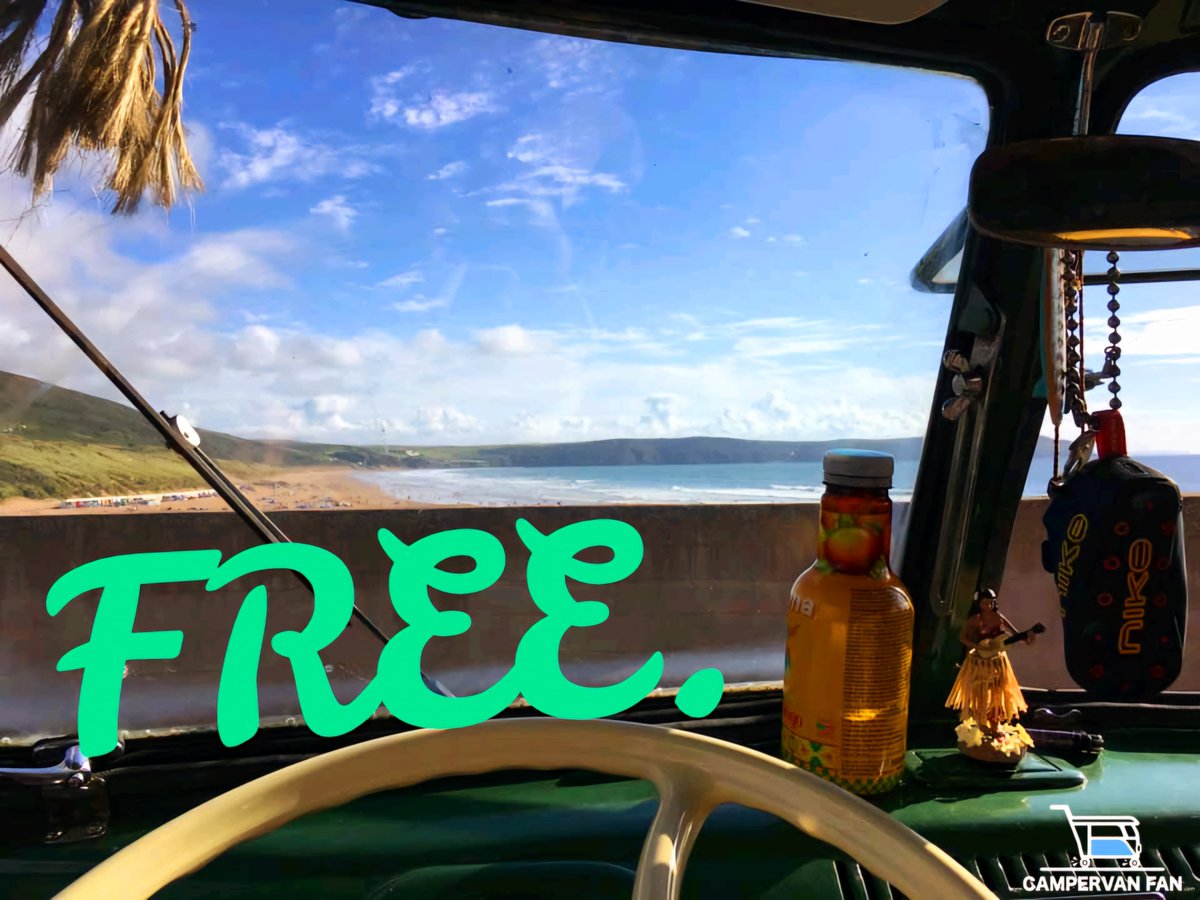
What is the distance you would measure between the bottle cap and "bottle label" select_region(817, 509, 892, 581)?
5 cm

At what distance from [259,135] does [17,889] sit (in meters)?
0.96

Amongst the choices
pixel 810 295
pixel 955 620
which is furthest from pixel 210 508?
pixel 955 620

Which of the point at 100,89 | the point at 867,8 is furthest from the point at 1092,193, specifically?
the point at 100,89

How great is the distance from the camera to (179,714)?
1.14m

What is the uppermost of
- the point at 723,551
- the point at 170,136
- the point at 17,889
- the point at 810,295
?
the point at 170,136

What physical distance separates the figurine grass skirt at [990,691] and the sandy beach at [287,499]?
860mm

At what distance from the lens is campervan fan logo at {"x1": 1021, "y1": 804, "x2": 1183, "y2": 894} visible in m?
1.01

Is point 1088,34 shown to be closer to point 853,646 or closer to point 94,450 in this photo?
point 853,646

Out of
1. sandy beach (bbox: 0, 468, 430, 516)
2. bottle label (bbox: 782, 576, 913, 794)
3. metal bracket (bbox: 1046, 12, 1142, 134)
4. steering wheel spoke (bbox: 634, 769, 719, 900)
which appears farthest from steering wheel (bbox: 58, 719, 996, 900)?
metal bracket (bbox: 1046, 12, 1142, 134)

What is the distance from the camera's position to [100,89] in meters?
0.96

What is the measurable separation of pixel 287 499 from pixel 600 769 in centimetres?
62

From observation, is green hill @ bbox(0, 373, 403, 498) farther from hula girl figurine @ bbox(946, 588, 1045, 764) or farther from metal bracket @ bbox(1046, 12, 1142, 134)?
metal bracket @ bbox(1046, 12, 1142, 134)

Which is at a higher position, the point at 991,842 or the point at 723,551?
the point at 723,551

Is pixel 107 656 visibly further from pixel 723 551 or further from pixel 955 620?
pixel 955 620
